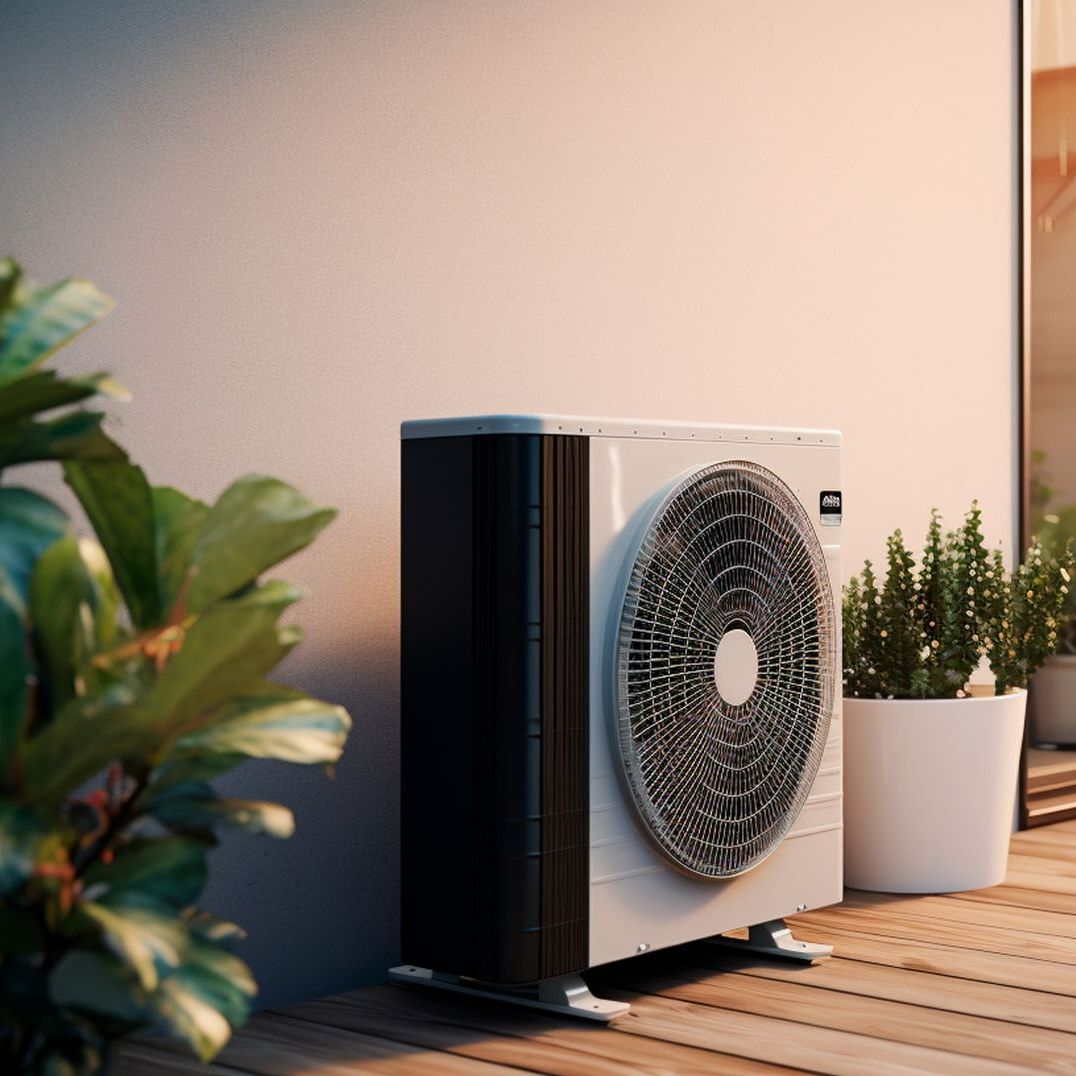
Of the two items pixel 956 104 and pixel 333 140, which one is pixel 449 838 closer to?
pixel 333 140

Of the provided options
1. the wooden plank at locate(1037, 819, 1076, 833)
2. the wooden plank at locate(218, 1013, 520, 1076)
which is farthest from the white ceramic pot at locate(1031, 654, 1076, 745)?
the wooden plank at locate(218, 1013, 520, 1076)

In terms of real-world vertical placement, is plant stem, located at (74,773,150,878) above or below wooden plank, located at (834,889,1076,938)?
above

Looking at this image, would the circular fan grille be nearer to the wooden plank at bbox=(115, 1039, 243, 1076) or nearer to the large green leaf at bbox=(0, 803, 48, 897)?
the wooden plank at bbox=(115, 1039, 243, 1076)

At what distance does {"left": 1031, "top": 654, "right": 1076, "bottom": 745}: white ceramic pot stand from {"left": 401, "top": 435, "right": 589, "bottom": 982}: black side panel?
193 centimetres

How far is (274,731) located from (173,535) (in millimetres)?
205

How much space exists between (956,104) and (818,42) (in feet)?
1.58

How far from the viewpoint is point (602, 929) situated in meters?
1.91

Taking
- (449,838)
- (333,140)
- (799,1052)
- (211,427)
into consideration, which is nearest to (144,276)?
(211,427)

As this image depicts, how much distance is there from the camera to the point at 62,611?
1.08 m

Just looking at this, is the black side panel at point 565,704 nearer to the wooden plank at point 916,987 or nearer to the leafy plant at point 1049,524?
the wooden plank at point 916,987

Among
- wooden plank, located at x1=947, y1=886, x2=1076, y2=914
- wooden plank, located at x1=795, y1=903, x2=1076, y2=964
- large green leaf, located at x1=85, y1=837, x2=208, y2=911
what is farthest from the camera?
wooden plank, located at x1=947, y1=886, x2=1076, y2=914

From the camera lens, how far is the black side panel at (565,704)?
6.04ft

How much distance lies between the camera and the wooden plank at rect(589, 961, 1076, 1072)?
71.0 inches

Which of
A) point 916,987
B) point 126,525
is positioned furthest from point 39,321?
point 916,987
